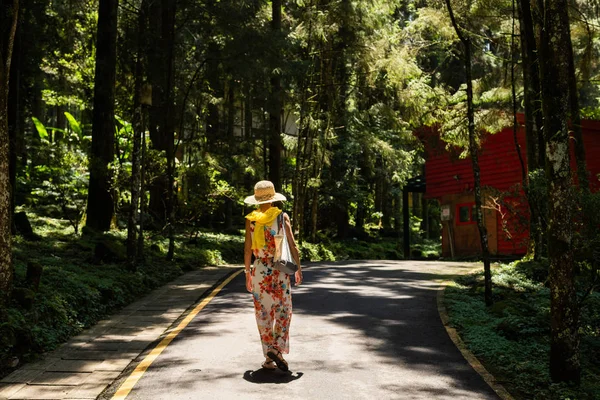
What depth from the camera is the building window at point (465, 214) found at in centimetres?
3200

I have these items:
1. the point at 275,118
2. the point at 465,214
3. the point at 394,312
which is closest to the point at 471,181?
the point at 465,214

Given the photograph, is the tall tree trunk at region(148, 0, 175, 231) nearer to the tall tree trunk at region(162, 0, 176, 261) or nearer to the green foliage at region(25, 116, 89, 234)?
the tall tree trunk at region(162, 0, 176, 261)

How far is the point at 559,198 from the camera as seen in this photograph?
7656 mm

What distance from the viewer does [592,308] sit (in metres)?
12.5

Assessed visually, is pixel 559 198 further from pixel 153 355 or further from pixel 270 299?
pixel 153 355

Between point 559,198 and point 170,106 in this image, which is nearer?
point 559,198

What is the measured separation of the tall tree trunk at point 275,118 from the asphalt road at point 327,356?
12982 mm

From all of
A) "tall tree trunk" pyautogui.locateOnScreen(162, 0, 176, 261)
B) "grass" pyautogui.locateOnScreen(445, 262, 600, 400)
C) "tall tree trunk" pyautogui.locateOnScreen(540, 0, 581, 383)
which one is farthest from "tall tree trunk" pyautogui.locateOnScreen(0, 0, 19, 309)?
"tall tree trunk" pyautogui.locateOnScreen(162, 0, 176, 261)

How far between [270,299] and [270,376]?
85 cm

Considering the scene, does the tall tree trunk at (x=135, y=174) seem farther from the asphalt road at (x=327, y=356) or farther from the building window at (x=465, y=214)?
the building window at (x=465, y=214)

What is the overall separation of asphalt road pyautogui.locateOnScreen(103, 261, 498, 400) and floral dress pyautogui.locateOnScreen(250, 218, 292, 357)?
39 centimetres

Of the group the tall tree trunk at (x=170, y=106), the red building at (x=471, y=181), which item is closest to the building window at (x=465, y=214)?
the red building at (x=471, y=181)

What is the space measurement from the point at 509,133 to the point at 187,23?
1457cm

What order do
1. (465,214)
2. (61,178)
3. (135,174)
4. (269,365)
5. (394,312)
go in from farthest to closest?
(465,214), (61,178), (135,174), (394,312), (269,365)
